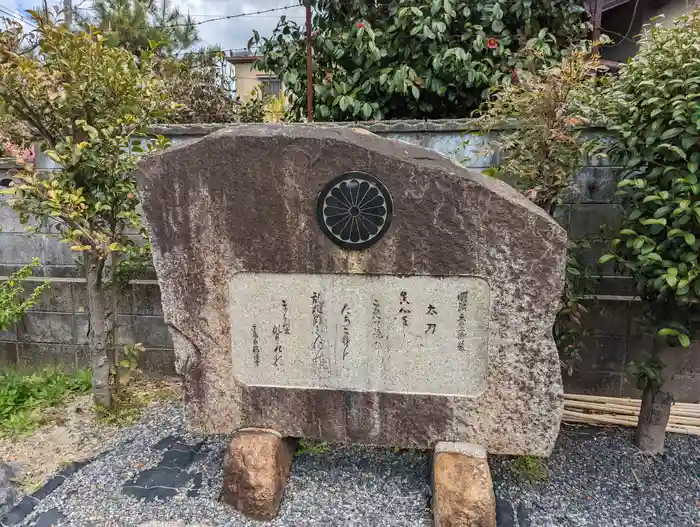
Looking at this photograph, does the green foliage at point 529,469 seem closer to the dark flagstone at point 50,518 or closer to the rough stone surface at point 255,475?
the rough stone surface at point 255,475

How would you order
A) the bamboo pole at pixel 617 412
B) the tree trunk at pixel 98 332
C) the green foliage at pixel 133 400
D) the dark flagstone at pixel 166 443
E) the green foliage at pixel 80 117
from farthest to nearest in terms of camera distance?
the green foliage at pixel 133 400 < the tree trunk at pixel 98 332 < the bamboo pole at pixel 617 412 < the dark flagstone at pixel 166 443 < the green foliage at pixel 80 117

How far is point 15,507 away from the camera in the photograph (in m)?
2.80

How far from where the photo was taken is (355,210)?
2510 millimetres

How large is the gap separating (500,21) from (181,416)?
185 inches

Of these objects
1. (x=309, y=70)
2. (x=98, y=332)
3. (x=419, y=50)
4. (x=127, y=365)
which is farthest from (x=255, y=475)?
(x=419, y=50)

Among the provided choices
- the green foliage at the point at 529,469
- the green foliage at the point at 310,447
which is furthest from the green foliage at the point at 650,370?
the green foliage at the point at 310,447

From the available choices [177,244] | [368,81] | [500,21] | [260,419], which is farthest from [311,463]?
[500,21]

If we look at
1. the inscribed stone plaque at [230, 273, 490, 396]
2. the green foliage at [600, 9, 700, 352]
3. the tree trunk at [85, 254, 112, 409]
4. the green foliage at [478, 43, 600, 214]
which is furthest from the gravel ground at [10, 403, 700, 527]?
the green foliage at [478, 43, 600, 214]

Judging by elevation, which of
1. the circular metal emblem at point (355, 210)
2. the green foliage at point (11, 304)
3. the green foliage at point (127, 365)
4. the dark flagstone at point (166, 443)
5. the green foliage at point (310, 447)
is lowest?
the dark flagstone at point (166, 443)

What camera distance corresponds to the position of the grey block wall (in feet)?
12.1

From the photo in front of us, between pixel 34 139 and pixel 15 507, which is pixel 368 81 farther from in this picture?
pixel 15 507

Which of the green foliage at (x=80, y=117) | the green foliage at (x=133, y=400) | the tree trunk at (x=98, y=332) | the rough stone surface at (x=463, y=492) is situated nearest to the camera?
the rough stone surface at (x=463, y=492)

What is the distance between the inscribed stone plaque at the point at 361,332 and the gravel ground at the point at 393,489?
659 millimetres

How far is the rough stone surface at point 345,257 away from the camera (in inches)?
97.0
